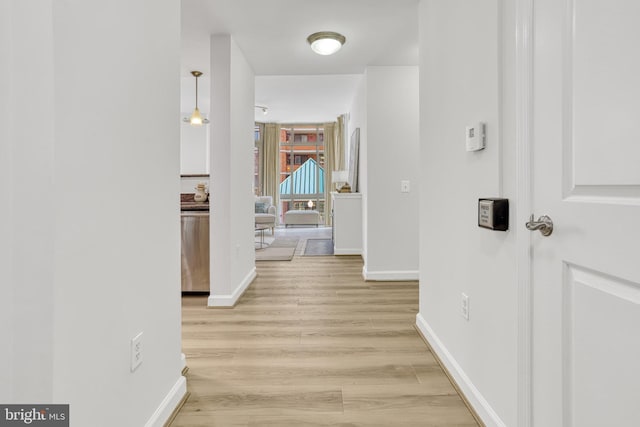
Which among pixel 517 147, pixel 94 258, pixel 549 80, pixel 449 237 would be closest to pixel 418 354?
pixel 449 237

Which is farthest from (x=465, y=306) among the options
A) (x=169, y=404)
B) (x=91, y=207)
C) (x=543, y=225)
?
(x=91, y=207)

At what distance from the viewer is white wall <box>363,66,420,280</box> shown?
148 inches

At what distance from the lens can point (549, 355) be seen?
1.03m

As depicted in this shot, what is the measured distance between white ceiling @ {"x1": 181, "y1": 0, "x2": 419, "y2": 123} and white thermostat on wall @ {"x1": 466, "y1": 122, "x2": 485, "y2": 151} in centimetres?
149

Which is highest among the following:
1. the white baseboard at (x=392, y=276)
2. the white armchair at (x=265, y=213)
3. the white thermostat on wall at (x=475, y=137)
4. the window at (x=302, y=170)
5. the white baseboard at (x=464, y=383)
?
the window at (x=302, y=170)

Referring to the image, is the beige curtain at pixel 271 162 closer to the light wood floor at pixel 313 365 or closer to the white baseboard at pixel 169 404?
the light wood floor at pixel 313 365

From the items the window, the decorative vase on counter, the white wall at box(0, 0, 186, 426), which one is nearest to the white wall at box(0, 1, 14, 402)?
the white wall at box(0, 0, 186, 426)

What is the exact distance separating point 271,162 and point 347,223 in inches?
192

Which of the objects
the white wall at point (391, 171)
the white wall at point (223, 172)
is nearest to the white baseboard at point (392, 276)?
the white wall at point (391, 171)

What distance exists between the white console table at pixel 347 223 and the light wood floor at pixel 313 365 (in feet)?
6.57

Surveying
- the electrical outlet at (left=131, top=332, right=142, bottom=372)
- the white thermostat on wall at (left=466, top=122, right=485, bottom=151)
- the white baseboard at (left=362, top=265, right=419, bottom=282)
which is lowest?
the white baseboard at (left=362, top=265, right=419, bottom=282)

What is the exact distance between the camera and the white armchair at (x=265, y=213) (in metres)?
7.05

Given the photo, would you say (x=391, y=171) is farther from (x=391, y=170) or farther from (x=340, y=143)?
(x=340, y=143)

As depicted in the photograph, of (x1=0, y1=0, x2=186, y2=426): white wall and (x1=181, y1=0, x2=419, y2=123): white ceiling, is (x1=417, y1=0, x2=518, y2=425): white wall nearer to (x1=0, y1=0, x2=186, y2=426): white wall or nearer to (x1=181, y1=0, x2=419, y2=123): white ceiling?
(x1=181, y1=0, x2=419, y2=123): white ceiling
